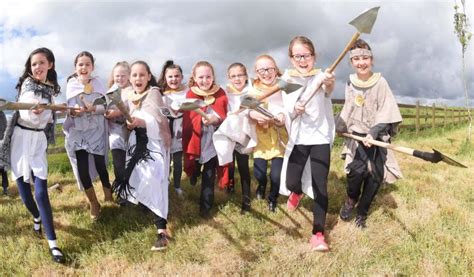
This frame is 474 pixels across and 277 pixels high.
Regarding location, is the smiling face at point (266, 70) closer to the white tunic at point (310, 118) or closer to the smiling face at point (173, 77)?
the white tunic at point (310, 118)

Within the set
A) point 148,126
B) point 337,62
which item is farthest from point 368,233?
point 148,126

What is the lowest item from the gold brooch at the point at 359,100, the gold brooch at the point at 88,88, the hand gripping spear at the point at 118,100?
the gold brooch at the point at 359,100

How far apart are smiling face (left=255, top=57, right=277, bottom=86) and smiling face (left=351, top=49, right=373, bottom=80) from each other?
0.88 metres

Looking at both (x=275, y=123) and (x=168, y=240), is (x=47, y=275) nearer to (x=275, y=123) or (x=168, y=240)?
(x=168, y=240)

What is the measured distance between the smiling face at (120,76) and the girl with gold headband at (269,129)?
4.60 ft

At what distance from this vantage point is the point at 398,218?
411 centimetres

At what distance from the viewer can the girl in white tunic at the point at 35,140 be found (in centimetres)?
339

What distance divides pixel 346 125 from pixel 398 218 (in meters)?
1.13

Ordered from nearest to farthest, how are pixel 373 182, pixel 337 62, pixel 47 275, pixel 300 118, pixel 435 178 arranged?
pixel 337 62 < pixel 47 275 < pixel 300 118 < pixel 373 182 < pixel 435 178

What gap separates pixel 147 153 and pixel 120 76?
112 cm

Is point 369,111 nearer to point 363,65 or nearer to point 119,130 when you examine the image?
point 363,65

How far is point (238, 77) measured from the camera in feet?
15.3

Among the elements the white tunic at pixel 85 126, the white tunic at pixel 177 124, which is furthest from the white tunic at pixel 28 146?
the white tunic at pixel 177 124

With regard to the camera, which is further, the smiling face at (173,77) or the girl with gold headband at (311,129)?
the smiling face at (173,77)
